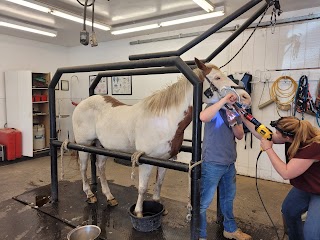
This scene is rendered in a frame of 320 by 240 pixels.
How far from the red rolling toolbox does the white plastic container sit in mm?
327

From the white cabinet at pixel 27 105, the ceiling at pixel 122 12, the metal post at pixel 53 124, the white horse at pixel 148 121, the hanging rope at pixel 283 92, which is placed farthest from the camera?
the white cabinet at pixel 27 105

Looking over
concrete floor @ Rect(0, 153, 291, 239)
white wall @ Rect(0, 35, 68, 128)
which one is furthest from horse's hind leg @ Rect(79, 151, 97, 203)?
white wall @ Rect(0, 35, 68, 128)

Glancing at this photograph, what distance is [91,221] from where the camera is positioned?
230cm

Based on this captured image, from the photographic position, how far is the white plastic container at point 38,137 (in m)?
5.38

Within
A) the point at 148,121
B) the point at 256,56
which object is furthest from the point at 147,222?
the point at 256,56

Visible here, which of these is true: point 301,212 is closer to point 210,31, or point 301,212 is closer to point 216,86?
point 216,86

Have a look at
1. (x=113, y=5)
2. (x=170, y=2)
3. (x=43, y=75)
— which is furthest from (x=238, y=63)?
(x=43, y=75)

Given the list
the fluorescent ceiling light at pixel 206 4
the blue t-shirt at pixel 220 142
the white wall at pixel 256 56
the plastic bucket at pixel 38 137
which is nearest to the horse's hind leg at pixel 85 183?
the blue t-shirt at pixel 220 142

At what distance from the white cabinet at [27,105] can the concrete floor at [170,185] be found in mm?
489

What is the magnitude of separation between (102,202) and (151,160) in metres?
1.30

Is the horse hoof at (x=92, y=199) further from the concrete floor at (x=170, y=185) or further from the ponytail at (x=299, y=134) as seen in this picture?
the ponytail at (x=299, y=134)

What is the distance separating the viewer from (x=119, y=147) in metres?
2.38

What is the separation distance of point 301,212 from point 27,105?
5.24 metres

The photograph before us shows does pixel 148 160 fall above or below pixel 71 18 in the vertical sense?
below
